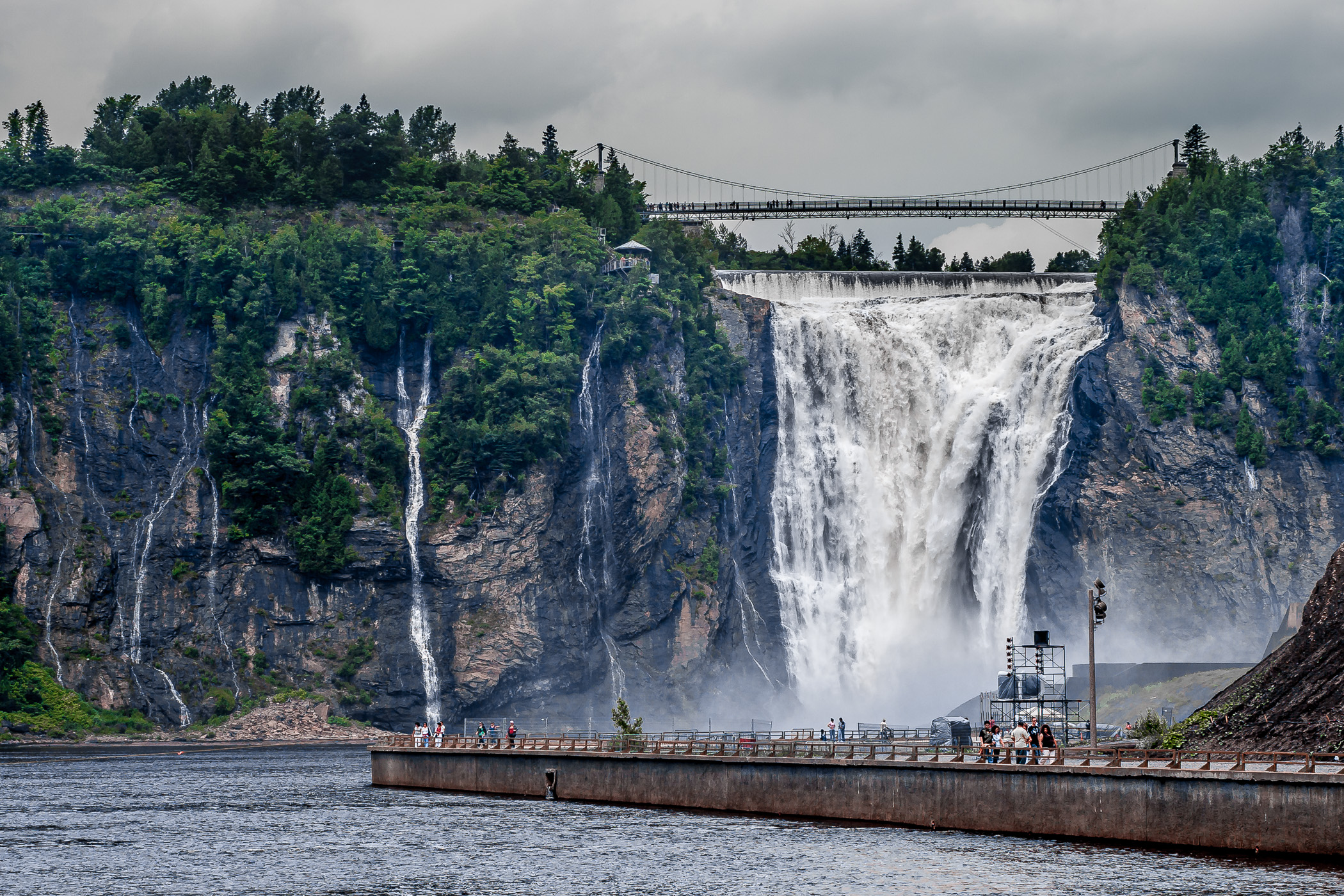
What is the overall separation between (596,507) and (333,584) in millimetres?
19880

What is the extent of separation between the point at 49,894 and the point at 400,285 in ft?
283

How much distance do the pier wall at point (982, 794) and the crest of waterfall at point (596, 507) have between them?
143ft

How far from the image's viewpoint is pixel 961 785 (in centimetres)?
5312

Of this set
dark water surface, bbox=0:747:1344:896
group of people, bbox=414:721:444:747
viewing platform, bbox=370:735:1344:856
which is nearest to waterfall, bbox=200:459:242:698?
group of people, bbox=414:721:444:747

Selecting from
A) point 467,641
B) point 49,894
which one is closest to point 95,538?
point 467,641

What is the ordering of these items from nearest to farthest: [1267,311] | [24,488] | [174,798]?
[174,798]
[24,488]
[1267,311]

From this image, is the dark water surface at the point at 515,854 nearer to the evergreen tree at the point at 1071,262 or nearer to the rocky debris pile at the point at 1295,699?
the rocky debris pile at the point at 1295,699

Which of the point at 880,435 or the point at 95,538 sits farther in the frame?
the point at 880,435

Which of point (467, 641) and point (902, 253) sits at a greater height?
point (902, 253)

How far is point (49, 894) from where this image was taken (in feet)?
156

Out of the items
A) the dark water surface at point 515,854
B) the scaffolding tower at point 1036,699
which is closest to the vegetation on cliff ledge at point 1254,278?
the scaffolding tower at point 1036,699

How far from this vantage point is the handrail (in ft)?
155

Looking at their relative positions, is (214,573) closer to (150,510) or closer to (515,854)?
(150,510)

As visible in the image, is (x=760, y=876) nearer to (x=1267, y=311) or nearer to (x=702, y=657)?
(x=702, y=657)
